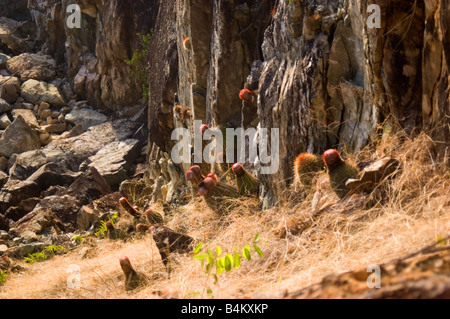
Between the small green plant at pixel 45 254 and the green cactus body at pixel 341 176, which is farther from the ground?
the green cactus body at pixel 341 176

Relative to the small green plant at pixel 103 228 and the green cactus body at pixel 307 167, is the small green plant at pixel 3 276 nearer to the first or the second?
the small green plant at pixel 103 228

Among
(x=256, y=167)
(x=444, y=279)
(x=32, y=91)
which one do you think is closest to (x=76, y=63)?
(x=32, y=91)

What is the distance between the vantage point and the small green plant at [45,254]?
9.39 m

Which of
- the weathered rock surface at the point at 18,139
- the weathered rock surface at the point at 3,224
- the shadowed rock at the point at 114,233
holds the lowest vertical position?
the weathered rock surface at the point at 3,224

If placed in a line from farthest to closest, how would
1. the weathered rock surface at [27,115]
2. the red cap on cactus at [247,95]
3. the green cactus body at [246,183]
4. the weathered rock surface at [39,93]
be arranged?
the weathered rock surface at [39,93] → the weathered rock surface at [27,115] → the red cap on cactus at [247,95] → the green cactus body at [246,183]

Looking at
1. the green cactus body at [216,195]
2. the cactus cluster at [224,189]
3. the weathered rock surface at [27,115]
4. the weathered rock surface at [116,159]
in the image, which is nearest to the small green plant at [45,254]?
the cactus cluster at [224,189]

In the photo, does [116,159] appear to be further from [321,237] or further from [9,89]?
[321,237]

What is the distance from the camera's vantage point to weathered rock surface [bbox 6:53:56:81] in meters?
22.5

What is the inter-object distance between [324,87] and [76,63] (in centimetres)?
1770

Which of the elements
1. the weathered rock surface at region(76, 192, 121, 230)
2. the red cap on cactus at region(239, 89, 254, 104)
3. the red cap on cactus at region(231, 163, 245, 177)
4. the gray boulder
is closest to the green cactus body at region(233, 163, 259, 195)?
the red cap on cactus at region(231, 163, 245, 177)

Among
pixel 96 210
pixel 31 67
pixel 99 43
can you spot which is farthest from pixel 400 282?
pixel 31 67

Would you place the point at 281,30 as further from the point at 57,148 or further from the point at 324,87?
the point at 57,148

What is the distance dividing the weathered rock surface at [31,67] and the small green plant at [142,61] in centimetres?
607

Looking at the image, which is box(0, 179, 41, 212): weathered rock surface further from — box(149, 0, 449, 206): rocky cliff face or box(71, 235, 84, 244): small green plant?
box(149, 0, 449, 206): rocky cliff face
